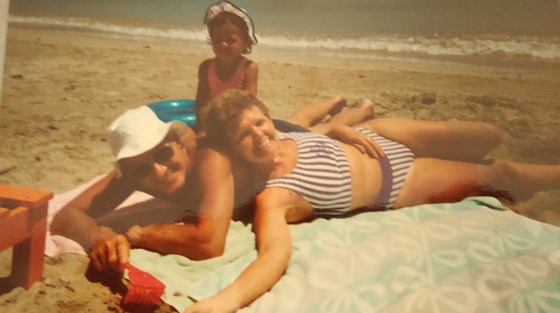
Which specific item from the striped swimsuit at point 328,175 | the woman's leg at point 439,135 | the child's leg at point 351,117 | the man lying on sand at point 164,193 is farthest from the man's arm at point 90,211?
the woman's leg at point 439,135

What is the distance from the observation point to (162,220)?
952 mm

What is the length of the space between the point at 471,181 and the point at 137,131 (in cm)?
63

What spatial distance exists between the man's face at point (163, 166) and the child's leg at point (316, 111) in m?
0.22

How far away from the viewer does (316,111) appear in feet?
3.44

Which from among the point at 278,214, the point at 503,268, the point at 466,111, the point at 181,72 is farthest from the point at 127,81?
the point at 503,268

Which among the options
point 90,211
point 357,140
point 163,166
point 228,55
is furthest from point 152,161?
point 357,140

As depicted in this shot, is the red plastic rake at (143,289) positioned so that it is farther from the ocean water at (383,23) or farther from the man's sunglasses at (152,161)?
the ocean water at (383,23)

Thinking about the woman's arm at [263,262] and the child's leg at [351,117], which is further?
the child's leg at [351,117]

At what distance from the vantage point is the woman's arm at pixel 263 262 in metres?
0.87

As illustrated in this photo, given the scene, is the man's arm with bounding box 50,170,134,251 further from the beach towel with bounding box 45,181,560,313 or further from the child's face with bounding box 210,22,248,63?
the child's face with bounding box 210,22,248,63

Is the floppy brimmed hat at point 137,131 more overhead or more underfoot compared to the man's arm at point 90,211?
more overhead

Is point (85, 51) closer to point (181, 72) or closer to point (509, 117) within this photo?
point (181, 72)

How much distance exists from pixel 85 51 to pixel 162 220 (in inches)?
15.0

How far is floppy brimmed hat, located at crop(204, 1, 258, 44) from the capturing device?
3.34 ft
